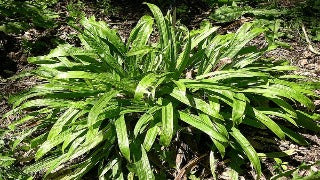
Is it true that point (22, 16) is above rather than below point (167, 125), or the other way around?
above

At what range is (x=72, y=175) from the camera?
2.86 metres

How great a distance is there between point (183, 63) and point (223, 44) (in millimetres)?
505

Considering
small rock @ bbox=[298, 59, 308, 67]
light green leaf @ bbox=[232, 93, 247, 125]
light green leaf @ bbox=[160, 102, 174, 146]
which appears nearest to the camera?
light green leaf @ bbox=[160, 102, 174, 146]

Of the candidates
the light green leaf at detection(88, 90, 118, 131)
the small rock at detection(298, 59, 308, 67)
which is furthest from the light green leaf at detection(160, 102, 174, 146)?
the small rock at detection(298, 59, 308, 67)

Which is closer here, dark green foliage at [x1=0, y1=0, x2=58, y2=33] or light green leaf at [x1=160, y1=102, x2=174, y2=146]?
light green leaf at [x1=160, y1=102, x2=174, y2=146]

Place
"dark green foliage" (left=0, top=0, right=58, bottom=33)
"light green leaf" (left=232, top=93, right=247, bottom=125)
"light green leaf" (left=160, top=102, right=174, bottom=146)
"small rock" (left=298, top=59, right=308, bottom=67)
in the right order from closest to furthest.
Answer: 1. "light green leaf" (left=160, top=102, right=174, bottom=146)
2. "light green leaf" (left=232, top=93, right=247, bottom=125)
3. "small rock" (left=298, top=59, right=308, bottom=67)
4. "dark green foliage" (left=0, top=0, right=58, bottom=33)

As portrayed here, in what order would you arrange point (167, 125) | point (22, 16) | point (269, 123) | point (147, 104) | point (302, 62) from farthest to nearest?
point (22, 16)
point (302, 62)
point (147, 104)
point (269, 123)
point (167, 125)

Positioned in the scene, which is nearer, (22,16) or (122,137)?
(122,137)

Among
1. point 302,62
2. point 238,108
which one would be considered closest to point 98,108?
point 238,108

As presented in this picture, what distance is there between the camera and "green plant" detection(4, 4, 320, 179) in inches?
107

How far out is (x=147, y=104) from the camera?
2.88m

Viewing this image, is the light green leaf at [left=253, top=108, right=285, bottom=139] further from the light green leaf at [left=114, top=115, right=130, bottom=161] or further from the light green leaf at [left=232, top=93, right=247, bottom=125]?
the light green leaf at [left=114, top=115, right=130, bottom=161]

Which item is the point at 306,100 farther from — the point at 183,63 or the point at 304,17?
the point at 304,17

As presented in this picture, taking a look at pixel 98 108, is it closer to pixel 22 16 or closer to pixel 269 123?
pixel 269 123
